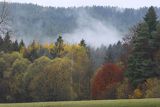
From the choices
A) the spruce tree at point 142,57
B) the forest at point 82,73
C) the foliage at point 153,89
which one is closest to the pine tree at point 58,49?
the forest at point 82,73

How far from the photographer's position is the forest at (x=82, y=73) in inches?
2559

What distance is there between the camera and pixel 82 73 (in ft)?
311

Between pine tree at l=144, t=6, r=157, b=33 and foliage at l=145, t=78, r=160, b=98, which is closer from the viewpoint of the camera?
foliage at l=145, t=78, r=160, b=98

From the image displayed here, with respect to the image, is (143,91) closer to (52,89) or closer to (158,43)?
(158,43)

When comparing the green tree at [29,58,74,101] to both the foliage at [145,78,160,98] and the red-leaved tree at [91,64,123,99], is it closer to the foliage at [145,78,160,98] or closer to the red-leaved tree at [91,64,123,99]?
the red-leaved tree at [91,64,123,99]

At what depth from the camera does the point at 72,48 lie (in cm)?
10162

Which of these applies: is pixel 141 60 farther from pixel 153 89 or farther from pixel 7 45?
pixel 7 45

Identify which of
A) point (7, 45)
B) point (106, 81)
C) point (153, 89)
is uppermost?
point (7, 45)

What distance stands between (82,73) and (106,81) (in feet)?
39.7

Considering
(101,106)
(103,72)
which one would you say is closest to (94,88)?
(103,72)

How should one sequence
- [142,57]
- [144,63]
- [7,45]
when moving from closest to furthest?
1. [144,63]
2. [142,57]
3. [7,45]

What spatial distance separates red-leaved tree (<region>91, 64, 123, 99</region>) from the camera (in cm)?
7881

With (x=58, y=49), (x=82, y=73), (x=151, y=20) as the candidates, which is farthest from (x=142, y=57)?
(x=58, y=49)

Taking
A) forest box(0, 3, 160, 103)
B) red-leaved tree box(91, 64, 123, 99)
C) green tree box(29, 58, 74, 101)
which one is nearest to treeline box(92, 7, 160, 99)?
forest box(0, 3, 160, 103)
